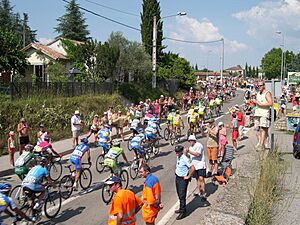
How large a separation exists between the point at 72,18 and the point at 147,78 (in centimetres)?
3525

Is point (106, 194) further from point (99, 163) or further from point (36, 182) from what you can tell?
point (99, 163)

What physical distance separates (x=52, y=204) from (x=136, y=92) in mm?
23411

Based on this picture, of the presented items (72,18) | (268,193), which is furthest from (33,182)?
(72,18)

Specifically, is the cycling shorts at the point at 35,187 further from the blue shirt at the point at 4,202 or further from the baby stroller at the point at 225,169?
the baby stroller at the point at 225,169

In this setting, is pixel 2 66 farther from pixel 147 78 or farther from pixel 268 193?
pixel 268 193

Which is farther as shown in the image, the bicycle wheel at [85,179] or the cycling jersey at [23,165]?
the bicycle wheel at [85,179]

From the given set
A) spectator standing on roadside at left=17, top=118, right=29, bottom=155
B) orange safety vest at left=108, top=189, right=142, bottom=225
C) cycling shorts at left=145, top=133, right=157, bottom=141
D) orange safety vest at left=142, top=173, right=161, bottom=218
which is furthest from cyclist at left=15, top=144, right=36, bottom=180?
cycling shorts at left=145, top=133, right=157, bottom=141

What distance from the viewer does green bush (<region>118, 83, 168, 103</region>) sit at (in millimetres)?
30578

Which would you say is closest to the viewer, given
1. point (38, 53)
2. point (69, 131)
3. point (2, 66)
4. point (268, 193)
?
point (268, 193)

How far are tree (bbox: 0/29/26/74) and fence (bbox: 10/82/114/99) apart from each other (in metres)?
4.41

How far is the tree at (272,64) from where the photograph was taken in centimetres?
12388

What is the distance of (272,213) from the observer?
8.07 m

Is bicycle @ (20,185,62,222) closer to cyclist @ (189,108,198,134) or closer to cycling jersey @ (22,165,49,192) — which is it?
cycling jersey @ (22,165,49,192)

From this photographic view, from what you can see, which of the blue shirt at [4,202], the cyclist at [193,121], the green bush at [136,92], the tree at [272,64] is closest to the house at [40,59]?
the green bush at [136,92]
